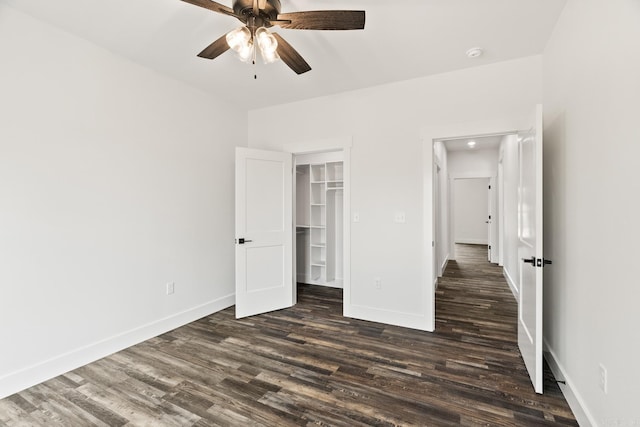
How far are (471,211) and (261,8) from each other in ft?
33.9

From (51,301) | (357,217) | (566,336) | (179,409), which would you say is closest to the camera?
(179,409)

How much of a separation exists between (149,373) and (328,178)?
3426 millimetres

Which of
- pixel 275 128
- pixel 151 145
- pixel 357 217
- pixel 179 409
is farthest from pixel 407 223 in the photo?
→ pixel 151 145

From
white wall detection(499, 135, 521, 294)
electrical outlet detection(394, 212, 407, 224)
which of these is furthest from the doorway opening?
electrical outlet detection(394, 212, 407, 224)

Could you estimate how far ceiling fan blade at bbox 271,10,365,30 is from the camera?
1608 mm

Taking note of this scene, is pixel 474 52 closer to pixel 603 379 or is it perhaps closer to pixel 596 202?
pixel 596 202

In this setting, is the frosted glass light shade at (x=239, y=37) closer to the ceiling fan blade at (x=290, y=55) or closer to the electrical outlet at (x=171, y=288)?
the ceiling fan blade at (x=290, y=55)

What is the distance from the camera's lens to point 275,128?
410cm

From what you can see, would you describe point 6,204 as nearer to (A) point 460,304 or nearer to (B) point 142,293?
(B) point 142,293

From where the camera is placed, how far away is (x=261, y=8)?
171cm

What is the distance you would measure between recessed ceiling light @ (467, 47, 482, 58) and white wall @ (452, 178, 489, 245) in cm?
796

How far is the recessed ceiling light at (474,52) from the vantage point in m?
2.62

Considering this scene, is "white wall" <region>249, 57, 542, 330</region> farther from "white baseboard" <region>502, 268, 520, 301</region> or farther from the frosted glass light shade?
"white baseboard" <region>502, 268, 520, 301</region>

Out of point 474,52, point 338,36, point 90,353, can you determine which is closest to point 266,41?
point 338,36
